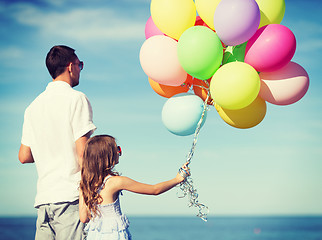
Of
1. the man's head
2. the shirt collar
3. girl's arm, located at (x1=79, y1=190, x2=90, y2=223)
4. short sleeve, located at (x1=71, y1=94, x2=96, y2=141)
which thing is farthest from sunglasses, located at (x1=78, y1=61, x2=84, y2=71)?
girl's arm, located at (x1=79, y1=190, x2=90, y2=223)

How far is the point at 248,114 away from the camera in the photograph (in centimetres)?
329

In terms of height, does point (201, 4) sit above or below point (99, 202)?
above

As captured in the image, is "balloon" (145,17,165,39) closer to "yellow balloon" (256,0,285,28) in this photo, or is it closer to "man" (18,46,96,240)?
"yellow balloon" (256,0,285,28)

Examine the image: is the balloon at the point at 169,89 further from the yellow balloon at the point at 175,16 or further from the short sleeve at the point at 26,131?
the short sleeve at the point at 26,131

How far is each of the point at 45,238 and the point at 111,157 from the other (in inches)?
25.6

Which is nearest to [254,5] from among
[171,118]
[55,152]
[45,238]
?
[171,118]

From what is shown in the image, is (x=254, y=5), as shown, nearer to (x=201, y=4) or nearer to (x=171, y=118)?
(x=201, y=4)

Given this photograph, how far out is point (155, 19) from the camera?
341cm

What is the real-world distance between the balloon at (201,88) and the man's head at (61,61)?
1042mm

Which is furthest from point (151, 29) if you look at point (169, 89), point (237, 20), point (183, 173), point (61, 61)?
point (183, 173)

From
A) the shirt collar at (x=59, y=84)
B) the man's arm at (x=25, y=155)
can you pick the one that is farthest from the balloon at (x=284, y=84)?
the man's arm at (x=25, y=155)

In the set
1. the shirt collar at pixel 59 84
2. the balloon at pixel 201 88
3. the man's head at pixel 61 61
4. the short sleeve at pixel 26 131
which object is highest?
the balloon at pixel 201 88

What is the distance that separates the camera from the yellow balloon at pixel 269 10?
319 cm

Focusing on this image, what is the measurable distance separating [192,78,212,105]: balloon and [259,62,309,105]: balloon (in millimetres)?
418
